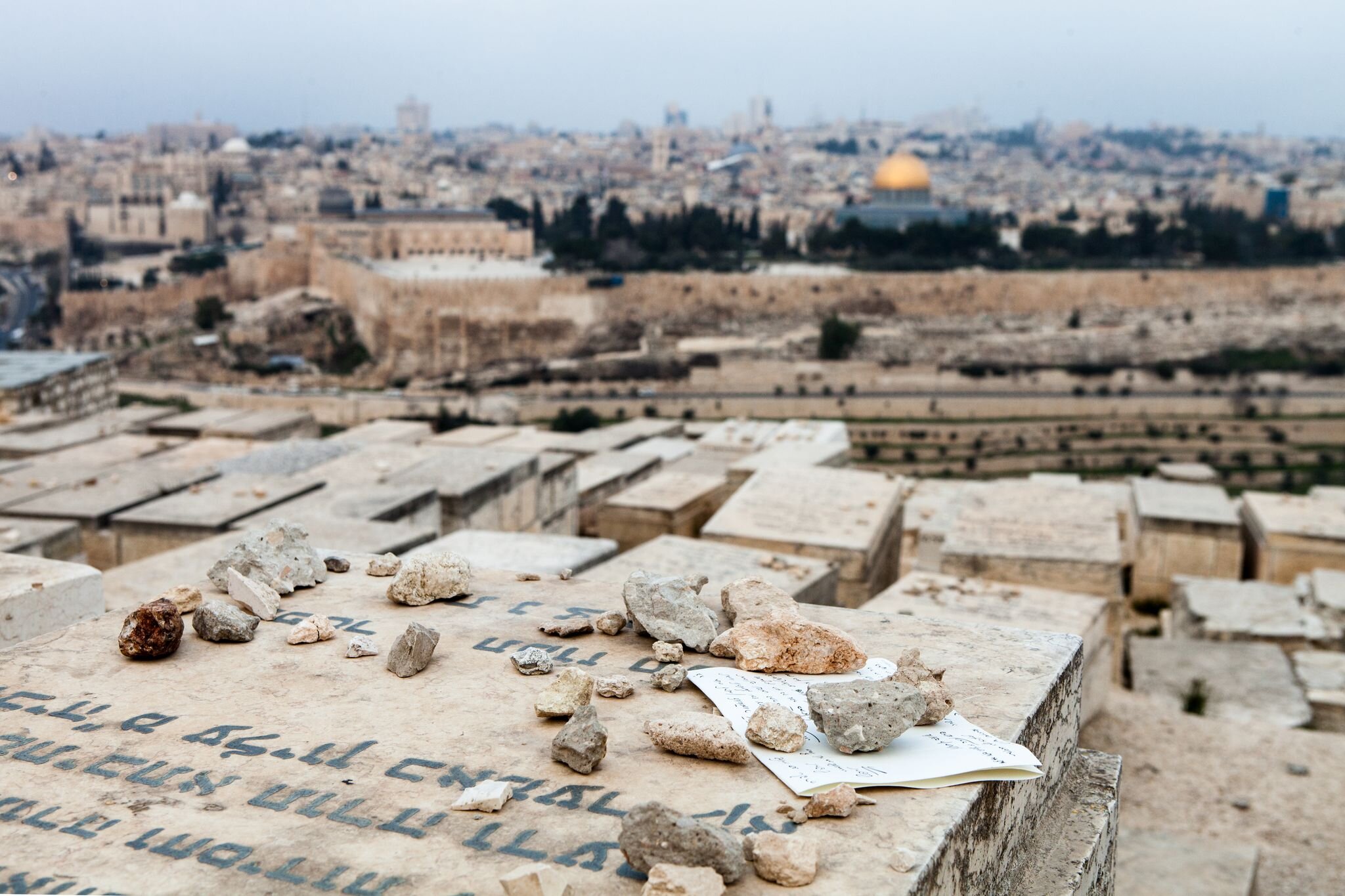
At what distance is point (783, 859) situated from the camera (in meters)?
1.41

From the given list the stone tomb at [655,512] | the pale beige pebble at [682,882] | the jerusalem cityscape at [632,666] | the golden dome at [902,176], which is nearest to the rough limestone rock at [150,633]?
the jerusalem cityscape at [632,666]

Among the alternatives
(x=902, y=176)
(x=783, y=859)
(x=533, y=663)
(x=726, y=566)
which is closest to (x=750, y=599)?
(x=533, y=663)

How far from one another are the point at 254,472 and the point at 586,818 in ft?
15.8

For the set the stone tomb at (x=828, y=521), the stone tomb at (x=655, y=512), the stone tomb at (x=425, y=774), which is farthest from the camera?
the stone tomb at (x=655, y=512)

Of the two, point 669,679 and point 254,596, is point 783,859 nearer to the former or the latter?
point 669,679

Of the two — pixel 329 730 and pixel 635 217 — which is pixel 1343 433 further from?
pixel 635 217

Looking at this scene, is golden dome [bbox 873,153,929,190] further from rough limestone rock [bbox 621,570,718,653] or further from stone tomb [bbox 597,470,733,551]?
rough limestone rock [bbox 621,570,718,653]

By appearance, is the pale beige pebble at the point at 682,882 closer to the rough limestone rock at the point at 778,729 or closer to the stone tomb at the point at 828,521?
the rough limestone rock at the point at 778,729

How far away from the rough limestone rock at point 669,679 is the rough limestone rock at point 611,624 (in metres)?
0.26

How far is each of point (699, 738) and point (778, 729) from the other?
0.36 feet

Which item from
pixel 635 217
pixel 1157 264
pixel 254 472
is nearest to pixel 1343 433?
pixel 1157 264

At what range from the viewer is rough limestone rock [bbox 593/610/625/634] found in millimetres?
2252

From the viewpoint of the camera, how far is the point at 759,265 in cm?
3606

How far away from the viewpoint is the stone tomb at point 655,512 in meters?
6.16
